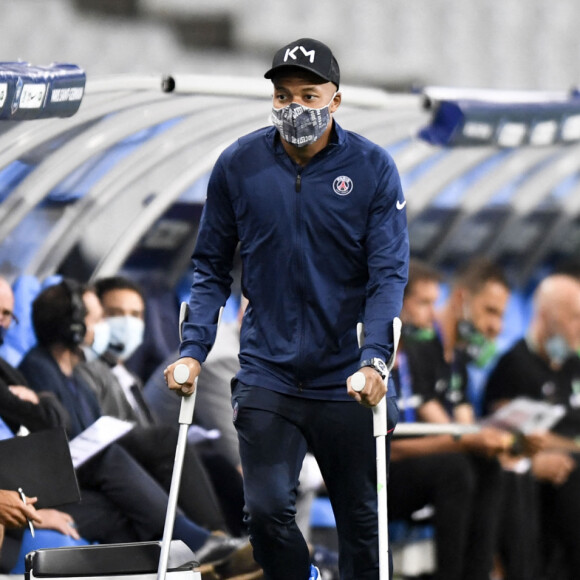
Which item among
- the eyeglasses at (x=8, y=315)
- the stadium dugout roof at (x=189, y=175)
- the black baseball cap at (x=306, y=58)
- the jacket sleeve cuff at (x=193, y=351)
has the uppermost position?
the stadium dugout roof at (x=189, y=175)

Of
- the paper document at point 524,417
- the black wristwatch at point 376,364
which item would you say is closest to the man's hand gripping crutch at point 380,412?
the black wristwatch at point 376,364

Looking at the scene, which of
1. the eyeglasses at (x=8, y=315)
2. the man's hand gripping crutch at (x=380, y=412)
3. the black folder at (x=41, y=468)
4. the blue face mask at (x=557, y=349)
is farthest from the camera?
the blue face mask at (x=557, y=349)

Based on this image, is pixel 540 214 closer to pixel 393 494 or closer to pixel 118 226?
pixel 393 494

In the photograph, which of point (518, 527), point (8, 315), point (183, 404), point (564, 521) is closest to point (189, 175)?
point (8, 315)

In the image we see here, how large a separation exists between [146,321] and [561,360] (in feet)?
7.99

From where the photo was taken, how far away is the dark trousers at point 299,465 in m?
4.16

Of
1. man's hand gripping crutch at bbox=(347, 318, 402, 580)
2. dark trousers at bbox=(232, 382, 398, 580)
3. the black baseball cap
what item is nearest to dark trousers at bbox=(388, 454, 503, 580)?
dark trousers at bbox=(232, 382, 398, 580)

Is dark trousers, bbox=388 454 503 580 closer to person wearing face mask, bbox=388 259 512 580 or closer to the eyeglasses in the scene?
person wearing face mask, bbox=388 259 512 580

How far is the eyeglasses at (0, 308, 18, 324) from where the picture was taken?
5.73 m

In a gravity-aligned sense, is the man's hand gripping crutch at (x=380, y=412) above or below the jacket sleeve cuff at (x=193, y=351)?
below

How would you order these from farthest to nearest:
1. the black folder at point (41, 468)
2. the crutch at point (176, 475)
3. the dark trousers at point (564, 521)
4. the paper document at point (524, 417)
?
the dark trousers at point (564, 521) < the paper document at point (524, 417) < the black folder at point (41, 468) < the crutch at point (176, 475)

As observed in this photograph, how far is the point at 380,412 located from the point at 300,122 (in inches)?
33.8

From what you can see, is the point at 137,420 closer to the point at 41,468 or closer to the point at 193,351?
the point at 41,468

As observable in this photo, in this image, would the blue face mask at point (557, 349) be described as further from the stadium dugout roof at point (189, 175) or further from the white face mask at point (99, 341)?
the white face mask at point (99, 341)
